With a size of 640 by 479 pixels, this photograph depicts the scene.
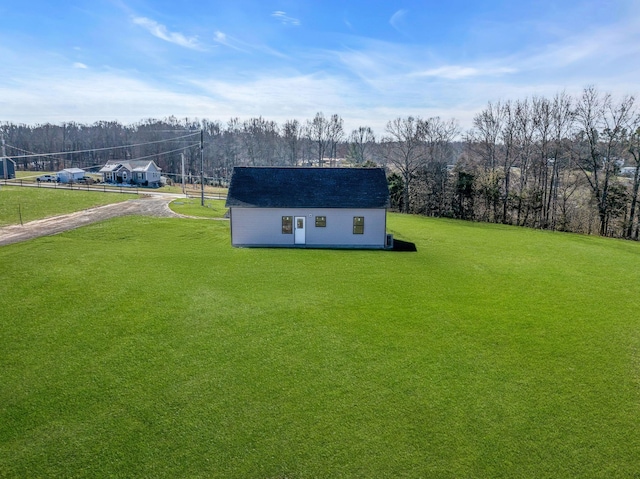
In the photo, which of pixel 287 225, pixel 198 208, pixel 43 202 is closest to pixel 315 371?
pixel 287 225

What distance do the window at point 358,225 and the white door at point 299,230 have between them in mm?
2713

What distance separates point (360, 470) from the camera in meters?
6.34

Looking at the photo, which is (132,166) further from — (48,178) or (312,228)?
(312,228)

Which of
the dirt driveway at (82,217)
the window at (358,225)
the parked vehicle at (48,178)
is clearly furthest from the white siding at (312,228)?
the parked vehicle at (48,178)

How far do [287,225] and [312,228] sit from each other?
4.39 feet

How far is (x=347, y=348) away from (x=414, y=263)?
8.92 meters

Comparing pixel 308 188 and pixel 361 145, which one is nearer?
pixel 308 188

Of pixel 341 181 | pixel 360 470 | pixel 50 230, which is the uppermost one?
pixel 341 181

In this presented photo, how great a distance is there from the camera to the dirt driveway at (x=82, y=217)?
23031mm

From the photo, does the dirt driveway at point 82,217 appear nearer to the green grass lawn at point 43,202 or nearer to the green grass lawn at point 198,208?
the green grass lawn at point 198,208

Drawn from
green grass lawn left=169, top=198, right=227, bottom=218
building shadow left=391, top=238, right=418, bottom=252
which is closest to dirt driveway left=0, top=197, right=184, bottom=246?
green grass lawn left=169, top=198, right=227, bottom=218

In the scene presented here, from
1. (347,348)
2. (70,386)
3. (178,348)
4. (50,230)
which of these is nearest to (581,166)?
(347,348)

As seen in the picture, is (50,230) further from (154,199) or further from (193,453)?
(193,453)

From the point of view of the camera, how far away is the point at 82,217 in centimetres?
2936
